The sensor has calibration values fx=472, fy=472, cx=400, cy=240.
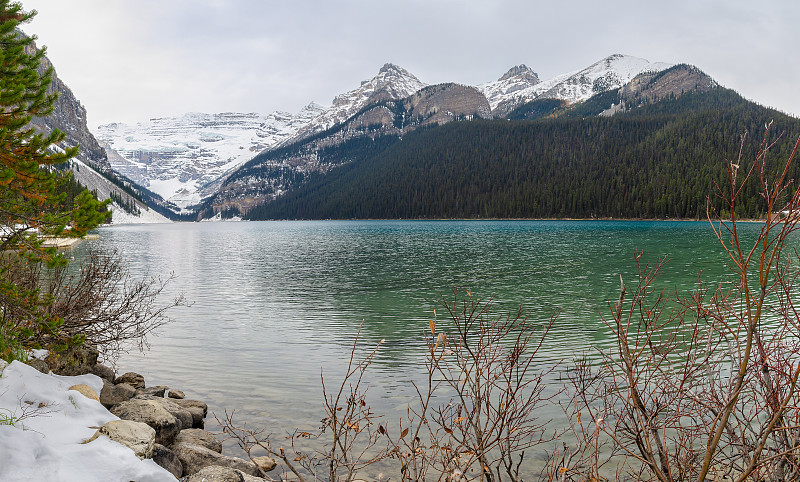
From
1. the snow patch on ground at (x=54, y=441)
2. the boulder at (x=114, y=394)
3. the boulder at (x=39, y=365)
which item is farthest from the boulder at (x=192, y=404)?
the snow patch on ground at (x=54, y=441)

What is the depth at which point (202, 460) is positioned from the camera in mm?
7879

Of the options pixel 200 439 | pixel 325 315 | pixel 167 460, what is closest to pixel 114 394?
pixel 200 439

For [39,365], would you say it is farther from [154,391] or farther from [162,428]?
[162,428]

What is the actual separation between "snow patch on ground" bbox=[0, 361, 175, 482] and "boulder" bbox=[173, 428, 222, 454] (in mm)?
1900

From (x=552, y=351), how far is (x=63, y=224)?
13.8 m

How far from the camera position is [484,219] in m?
195

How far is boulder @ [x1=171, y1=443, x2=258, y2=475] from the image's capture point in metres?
7.75

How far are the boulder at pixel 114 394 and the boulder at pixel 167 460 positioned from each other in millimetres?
3469

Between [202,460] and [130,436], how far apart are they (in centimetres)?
164

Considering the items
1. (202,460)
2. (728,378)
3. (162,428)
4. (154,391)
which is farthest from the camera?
(154,391)

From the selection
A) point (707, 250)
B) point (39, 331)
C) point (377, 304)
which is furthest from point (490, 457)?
point (707, 250)

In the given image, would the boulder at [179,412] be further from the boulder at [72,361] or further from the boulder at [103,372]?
the boulder at [103,372]

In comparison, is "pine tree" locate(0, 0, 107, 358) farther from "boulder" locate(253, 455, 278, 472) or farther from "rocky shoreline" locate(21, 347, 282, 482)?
"boulder" locate(253, 455, 278, 472)

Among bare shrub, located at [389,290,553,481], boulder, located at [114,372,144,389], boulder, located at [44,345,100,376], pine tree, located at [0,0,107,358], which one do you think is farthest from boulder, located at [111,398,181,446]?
bare shrub, located at [389,290,553,481]
